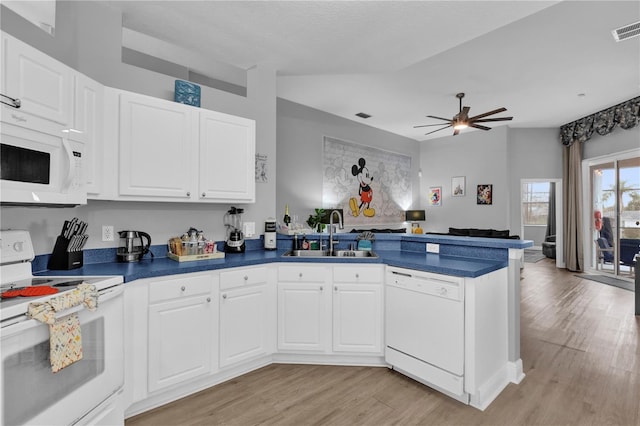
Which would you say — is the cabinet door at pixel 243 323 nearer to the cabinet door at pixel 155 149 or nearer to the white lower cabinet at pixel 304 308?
the white lower cabinet at pixel 304 308

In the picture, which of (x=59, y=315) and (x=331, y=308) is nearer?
(x=59, y=315)

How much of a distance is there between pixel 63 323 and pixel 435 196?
7762 mm

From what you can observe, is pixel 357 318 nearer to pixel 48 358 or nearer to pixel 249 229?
pixel 249 229

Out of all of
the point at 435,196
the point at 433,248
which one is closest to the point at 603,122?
the point at 435,196

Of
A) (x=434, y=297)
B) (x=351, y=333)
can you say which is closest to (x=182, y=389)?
(x=351, y=333)

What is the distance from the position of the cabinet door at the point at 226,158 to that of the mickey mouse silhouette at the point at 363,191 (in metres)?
3.60

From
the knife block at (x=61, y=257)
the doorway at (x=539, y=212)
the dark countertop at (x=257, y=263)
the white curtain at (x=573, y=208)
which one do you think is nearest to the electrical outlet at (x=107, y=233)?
the dark countertop at (x=257, y=263)

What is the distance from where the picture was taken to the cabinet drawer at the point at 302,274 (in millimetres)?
2588

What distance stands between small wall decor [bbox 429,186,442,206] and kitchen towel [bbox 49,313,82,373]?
302 inches

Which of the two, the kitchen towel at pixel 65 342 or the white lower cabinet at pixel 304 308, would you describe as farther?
the white lower cabinet at pixel 304 308

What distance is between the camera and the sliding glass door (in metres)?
5.56

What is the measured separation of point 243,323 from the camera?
2418mm

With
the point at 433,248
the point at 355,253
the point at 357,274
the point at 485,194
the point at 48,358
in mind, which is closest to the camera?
the point at 48,358

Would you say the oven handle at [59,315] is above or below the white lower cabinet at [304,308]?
above
